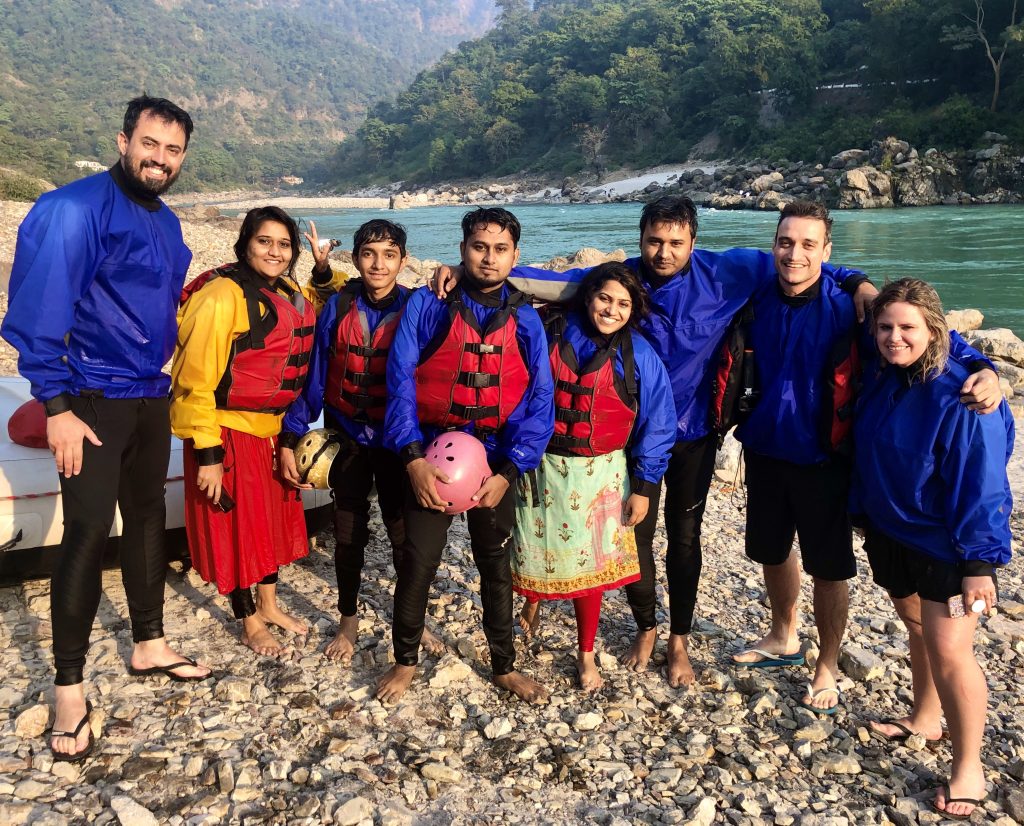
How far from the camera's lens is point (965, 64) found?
1848 inches

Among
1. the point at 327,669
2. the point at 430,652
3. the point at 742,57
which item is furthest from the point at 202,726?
the point at 742,57

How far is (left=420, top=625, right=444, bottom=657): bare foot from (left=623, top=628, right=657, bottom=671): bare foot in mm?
848

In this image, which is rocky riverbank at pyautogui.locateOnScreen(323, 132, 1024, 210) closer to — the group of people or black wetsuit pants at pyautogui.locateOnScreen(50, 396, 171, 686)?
the group of people

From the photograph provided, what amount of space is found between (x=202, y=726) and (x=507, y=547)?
1.33 m

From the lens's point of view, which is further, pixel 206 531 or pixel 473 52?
pixel 473 52

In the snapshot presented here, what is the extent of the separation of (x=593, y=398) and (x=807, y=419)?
2.71 feet

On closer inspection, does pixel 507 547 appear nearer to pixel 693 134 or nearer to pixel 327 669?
pixel 327 669

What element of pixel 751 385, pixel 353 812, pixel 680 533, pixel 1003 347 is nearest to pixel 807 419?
pixel 751 385

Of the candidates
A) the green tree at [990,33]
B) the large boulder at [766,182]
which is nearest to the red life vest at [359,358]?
the large boulder at [766,182]

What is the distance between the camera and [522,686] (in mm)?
3164

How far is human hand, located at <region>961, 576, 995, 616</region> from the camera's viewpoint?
7.78 ft

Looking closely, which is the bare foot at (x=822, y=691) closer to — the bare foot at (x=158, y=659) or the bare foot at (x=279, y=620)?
the bare foot at (x=279, y=620)

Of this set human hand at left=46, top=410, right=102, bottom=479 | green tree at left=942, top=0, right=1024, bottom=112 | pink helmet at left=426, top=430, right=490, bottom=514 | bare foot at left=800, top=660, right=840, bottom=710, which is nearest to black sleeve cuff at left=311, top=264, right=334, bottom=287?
pink helmet at left=426, top=430, right=490, bottom=514

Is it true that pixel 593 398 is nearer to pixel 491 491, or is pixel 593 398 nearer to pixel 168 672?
pixel 491 491
